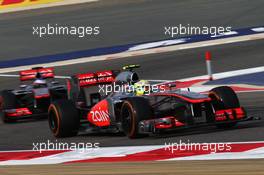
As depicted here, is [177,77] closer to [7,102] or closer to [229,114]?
[7,102]

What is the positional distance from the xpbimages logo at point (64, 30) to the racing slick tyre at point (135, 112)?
18.0 metres

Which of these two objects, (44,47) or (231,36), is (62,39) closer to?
(44,47)

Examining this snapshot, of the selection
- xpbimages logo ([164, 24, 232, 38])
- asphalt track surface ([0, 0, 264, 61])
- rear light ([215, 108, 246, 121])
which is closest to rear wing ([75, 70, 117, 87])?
rear light ([215, 108, 246, 121])

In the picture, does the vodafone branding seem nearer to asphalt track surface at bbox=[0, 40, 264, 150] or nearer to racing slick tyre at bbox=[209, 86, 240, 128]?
asphalt track surface at bbox=[0, 40, 264, 150]

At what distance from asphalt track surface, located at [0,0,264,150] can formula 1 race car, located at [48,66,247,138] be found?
19 cm

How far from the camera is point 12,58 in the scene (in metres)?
28.2

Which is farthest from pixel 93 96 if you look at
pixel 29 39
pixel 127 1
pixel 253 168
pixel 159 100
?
pixel 127 1

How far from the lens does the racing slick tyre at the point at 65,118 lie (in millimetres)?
14648

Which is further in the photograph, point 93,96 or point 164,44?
point 164,44

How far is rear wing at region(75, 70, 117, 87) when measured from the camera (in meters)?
15.7

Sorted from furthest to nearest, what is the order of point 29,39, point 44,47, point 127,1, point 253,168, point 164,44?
point 127,1 < point 29,39 < point 44,47 < point 164,44 < point 253,168

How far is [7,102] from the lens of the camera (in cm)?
Answer: 1797

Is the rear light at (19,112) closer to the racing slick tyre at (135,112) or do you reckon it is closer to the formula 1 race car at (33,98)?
the formula 1 race car at (33,98)

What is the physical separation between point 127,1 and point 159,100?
79.7ft
